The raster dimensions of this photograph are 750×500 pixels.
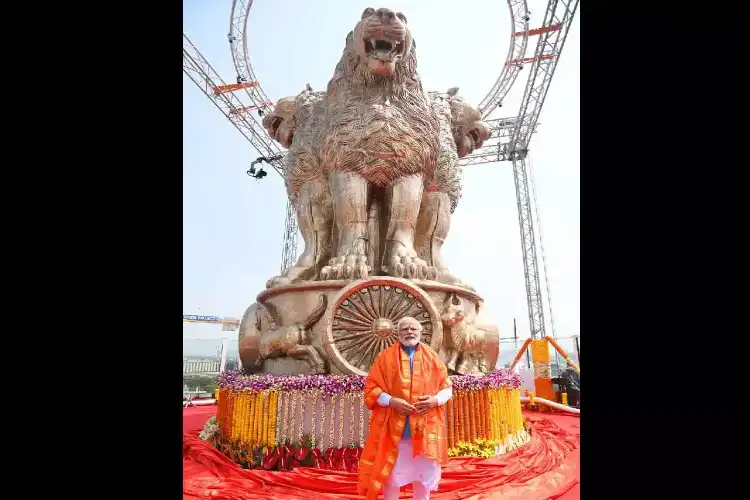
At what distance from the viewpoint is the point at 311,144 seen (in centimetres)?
592

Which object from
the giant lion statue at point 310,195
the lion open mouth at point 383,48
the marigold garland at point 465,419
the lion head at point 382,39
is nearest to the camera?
the marigold garland at point 465,419

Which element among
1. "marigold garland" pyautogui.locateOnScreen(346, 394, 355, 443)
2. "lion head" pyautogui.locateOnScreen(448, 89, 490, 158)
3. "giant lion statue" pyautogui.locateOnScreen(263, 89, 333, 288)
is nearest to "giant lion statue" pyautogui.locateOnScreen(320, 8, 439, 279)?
"giant lion statue" pyautogui.locateOnScreen(263, 89, 333, 288)

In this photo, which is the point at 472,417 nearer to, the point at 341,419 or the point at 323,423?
the point at 341,419

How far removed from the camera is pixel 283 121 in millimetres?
6754

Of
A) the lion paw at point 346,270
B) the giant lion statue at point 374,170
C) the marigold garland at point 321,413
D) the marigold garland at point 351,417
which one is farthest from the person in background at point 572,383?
the marigold garland at point 351,417

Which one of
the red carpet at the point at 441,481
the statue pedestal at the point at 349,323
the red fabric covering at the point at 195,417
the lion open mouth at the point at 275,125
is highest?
the lion open mouth at the point at 275,125

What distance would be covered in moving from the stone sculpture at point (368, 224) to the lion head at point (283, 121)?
34mm

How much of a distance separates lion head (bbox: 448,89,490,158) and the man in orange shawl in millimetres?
4693

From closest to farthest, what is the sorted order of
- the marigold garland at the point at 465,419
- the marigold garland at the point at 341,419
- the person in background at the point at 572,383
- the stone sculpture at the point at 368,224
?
the marigold garland at the point at 341,419
the marigold garland at the point at 465,419
the stone sculpture at the point at 368,224
the person in background at the point at 572,383

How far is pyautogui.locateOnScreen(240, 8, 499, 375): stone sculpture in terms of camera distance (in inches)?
183

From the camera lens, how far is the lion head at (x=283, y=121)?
21.8 feet

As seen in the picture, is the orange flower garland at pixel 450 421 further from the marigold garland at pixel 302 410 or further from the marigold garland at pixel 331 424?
the marigold garland at pixel 302 410

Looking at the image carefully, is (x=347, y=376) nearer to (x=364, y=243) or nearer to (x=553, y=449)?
(x=364, y=243)

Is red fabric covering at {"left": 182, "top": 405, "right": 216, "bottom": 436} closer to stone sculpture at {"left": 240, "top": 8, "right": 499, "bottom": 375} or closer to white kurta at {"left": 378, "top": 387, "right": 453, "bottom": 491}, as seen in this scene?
stone sculpture at {"left": 240, "top": 8, "right": 499, "bottom": 375}
